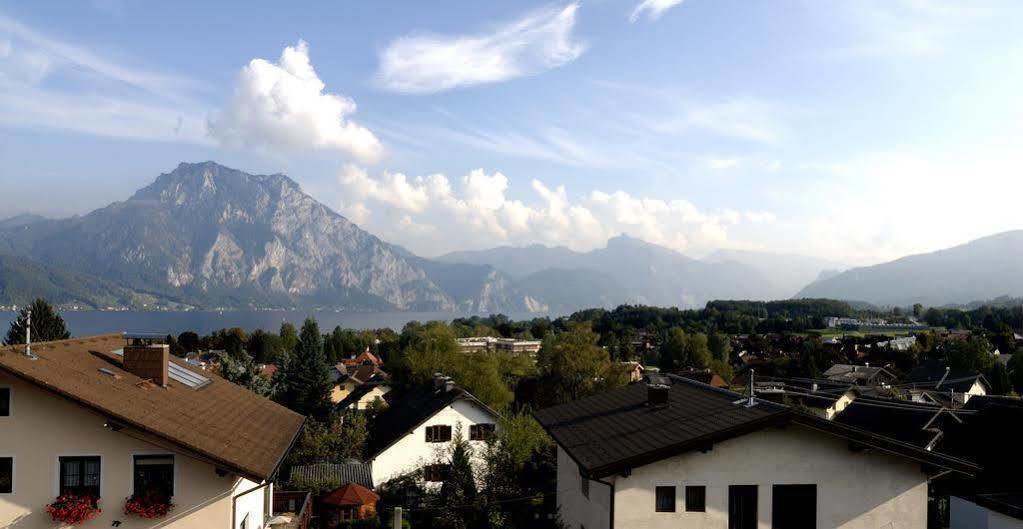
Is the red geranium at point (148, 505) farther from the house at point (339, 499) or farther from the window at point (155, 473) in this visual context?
the house at point (339, 499)

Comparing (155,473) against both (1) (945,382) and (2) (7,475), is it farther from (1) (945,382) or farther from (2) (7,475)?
(1) (945,382)

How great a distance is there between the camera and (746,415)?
17.0m

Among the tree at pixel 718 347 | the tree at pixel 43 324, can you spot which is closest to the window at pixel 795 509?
the tree at pixel 43 324

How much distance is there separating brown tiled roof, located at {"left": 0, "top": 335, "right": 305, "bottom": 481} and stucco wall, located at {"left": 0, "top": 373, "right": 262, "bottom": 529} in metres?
0.58

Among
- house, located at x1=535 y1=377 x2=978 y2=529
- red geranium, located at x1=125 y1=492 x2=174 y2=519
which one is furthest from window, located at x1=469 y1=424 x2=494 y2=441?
red geranium, located at x1=125 y1=492 x2=174 y2=519

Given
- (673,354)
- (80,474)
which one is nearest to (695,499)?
(80,474)

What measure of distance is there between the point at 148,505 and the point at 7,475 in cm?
320

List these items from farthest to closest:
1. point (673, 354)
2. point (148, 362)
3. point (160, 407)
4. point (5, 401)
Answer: point (673, 354) → point (148, 362) → point (160, 407) → point (5, 401)

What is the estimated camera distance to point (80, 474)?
16.3 m

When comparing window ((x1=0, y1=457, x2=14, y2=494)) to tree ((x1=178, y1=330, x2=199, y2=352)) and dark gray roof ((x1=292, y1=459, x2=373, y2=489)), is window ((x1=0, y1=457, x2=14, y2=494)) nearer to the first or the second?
dark gray roof ((x1=292, y1=459, x2=373, y2=489))

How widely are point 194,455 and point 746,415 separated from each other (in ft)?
42.0

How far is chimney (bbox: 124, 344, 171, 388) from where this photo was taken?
19625 millimetres

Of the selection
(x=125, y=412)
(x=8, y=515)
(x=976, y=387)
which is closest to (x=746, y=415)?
(x=125, y=412)

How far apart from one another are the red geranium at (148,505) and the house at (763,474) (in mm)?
9554
